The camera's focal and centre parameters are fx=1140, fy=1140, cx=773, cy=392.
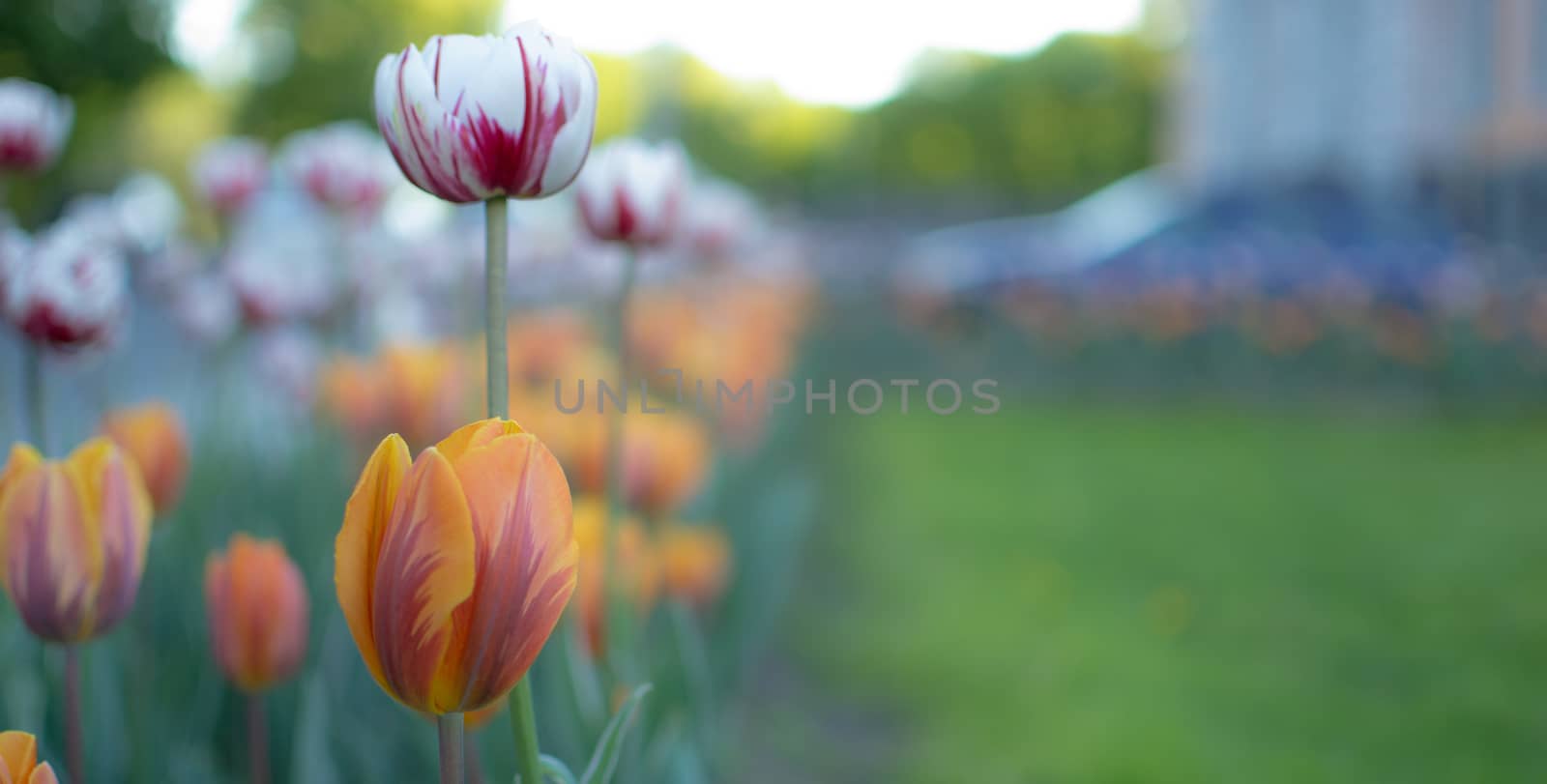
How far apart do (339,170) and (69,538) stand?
91 cm

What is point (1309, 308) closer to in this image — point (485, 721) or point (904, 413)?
point (904, 413)

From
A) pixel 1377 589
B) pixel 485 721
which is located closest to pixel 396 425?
pixel 485 721

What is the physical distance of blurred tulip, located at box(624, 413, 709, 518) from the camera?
1.32m

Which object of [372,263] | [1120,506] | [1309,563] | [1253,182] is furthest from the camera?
[1253,182]

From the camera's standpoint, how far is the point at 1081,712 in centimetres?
193

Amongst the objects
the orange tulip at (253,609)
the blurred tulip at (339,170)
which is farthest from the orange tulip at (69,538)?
the blurred tulip at (339,170)

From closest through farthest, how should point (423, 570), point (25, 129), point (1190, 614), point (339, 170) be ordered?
1. point (423, 570)
2. point (25, 129)
3. point (339, 170)
4. point (1190, 614)

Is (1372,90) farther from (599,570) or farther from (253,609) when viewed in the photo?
(253,609)

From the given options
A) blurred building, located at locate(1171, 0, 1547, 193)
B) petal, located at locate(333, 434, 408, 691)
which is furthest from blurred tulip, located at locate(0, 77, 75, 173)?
blurred building, located at locate(1171, 0, 1547, 193)

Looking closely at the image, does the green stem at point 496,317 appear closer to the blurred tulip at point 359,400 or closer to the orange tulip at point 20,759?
the orange tulip at point 20,759

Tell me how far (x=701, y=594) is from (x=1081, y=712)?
2.83ft

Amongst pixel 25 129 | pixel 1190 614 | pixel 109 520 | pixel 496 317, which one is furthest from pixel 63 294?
pixel 1190 614

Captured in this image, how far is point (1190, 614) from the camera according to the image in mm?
2527

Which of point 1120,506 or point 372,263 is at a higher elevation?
point 372,263
